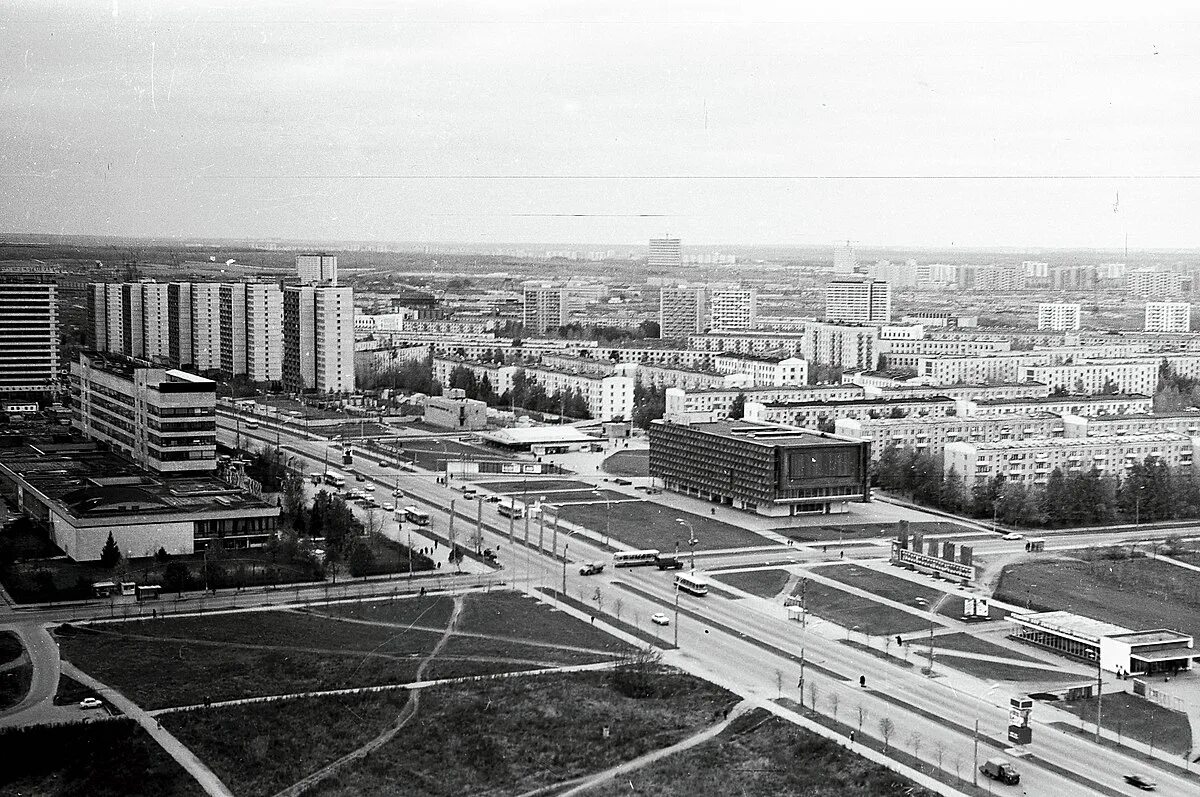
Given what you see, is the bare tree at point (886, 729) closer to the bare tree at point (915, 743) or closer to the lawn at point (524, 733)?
the bare tree at point (915, 743)

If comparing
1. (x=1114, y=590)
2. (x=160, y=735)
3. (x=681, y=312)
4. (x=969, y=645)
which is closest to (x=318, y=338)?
(x=1114, y=590)

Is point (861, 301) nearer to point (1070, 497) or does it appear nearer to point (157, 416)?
point (1070, 497)

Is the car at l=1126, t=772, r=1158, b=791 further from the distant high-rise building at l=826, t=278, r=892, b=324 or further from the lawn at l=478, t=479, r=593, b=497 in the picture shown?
the distant high-rise building at l=826, t=278, r=892, b=324

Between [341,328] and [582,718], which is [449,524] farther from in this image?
[341,328]

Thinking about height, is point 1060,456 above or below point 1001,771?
above

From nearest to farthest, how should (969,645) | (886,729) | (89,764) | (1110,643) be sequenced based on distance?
(89,764)
(886,729)
(1110,643)
(969,645)
